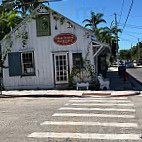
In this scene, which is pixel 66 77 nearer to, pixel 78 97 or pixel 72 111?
pixel 78 97

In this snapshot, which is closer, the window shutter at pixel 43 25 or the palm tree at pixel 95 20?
the window shutter at pixel 43 25

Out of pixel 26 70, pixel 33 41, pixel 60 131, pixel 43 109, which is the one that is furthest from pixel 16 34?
pixel 60 131

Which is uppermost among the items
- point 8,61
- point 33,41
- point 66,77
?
point 33,41

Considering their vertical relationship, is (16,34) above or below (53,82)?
above

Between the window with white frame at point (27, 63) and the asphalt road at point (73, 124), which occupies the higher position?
the window with white frame at point (27, 63)

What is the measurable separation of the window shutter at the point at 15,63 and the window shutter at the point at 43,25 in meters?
2.24

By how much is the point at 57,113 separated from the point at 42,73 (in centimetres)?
700

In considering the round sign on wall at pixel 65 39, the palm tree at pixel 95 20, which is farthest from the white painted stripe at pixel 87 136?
the palm tree at pixel 95 20

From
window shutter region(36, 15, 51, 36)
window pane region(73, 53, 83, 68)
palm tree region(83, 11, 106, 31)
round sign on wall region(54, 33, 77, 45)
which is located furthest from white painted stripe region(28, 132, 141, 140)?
palm tree region(83, 11, 106, 31)

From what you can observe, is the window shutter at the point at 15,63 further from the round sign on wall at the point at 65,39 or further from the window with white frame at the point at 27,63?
the round sign on wall at the point at 65,39

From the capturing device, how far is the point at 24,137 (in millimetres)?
4996

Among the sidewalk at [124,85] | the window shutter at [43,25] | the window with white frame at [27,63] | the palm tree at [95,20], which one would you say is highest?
the palm tree at [95,20]

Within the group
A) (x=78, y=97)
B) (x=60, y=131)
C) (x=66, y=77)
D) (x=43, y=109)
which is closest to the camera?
(x=60, y=131)

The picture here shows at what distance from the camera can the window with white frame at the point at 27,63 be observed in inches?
560
